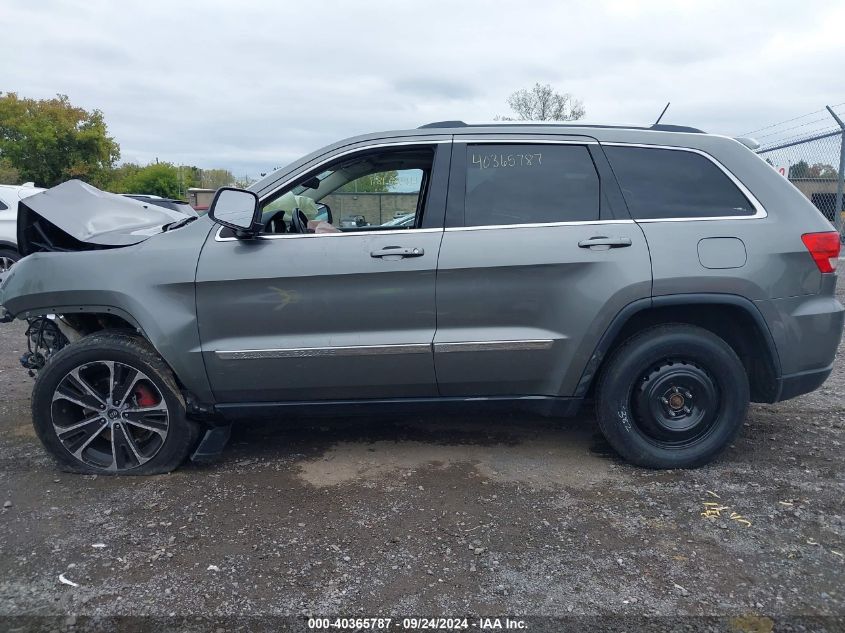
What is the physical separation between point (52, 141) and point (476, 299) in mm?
37218

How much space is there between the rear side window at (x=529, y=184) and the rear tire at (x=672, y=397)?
0.82 metres

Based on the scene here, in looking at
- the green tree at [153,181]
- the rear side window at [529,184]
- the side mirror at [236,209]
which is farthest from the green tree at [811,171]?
the green tree at [153,181]

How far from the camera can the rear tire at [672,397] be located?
11.4 ft

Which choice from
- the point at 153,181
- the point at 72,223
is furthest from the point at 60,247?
the point at 153,181

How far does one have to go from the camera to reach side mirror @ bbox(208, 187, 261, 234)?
3.32 m

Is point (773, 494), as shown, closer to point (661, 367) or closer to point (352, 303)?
point (661, 367)

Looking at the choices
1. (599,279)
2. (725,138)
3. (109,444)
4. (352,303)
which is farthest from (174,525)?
(725,138)

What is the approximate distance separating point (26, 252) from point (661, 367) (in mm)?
3710

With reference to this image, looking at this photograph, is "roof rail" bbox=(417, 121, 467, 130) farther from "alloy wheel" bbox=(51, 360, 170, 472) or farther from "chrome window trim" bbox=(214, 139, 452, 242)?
"alloy wheel" bbox=(51, 360, 170, 472)

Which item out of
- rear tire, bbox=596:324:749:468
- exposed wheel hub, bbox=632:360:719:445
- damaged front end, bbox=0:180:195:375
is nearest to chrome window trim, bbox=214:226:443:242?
damaged front end, bbox=0:180:195:375

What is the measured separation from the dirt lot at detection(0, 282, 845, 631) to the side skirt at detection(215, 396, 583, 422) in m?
0.38

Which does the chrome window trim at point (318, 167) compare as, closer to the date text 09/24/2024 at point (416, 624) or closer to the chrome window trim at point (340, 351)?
the chrome window trim at point (340, 351)

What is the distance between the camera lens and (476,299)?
338 cm

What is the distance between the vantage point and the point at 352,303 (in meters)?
3.39
